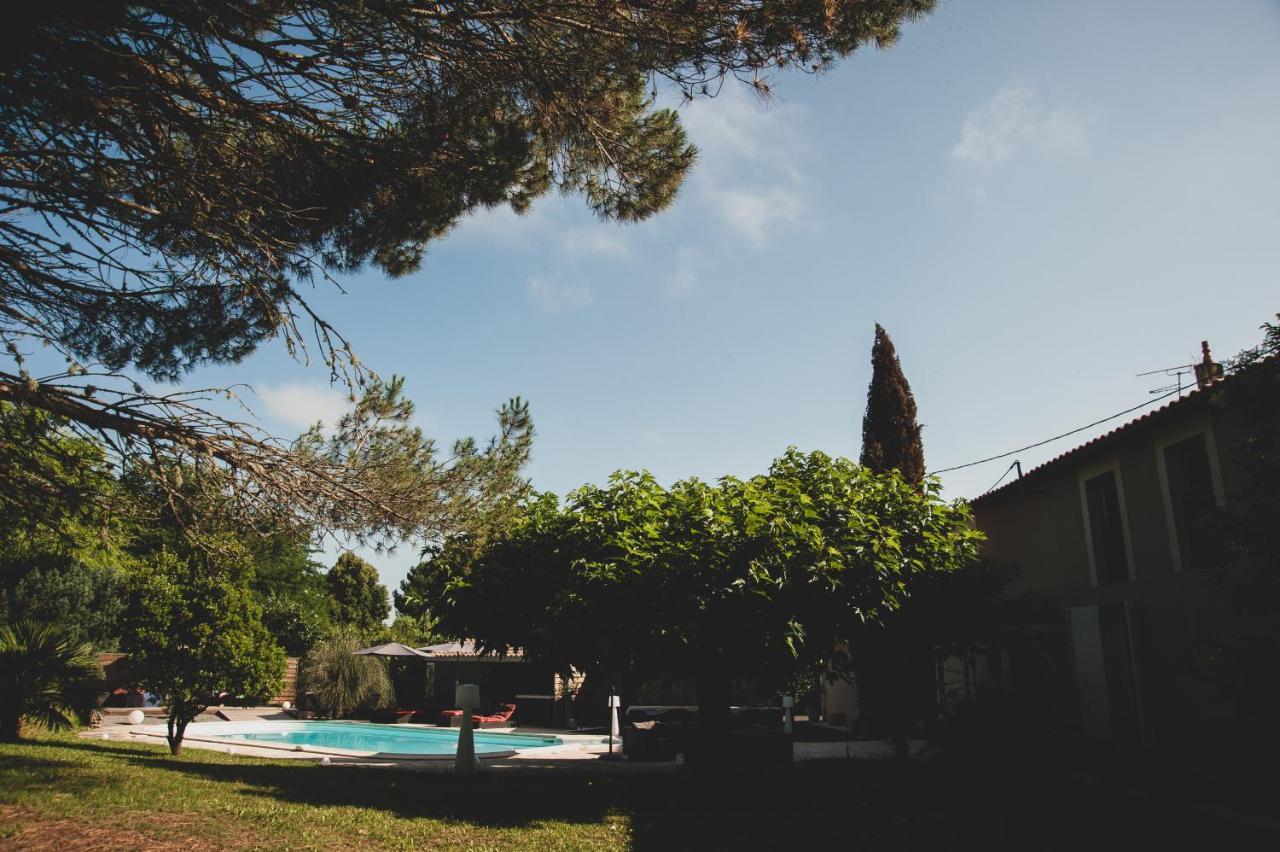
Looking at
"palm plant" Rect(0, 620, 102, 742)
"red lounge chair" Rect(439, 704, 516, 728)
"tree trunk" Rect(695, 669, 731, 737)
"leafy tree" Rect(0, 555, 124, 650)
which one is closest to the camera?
"tree trunk" Rect(695, 669, 731, 737)

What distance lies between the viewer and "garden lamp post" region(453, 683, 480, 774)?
14.4 metres

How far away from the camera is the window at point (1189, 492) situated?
11.1 meters

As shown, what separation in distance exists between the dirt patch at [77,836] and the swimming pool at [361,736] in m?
13.7

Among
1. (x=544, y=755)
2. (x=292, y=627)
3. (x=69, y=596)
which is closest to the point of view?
(x=544, y=755)

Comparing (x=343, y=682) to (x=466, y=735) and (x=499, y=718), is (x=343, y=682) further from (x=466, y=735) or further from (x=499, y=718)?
(x=466, y=735)

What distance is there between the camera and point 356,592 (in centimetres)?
5541

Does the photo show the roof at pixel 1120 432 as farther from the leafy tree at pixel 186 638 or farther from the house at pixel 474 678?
the house at pixel 474 678

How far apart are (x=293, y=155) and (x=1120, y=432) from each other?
42.3ft

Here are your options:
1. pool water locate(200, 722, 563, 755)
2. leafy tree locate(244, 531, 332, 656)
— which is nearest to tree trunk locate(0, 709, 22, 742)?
leafy tree locate(244, 531, 332, 656)

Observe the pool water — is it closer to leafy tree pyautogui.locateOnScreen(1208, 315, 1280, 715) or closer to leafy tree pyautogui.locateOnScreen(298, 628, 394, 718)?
leafy tree pyautogui.locateOnScreen(298, 628, 394, 718)

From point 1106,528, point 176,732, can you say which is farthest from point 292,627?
point 1106,528

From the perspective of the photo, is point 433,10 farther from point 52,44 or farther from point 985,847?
point 985,847

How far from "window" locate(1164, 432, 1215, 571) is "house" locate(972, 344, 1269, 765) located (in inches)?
0.6

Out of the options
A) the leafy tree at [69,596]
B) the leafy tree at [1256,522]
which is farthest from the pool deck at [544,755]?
the leafy tree at [69,596]
